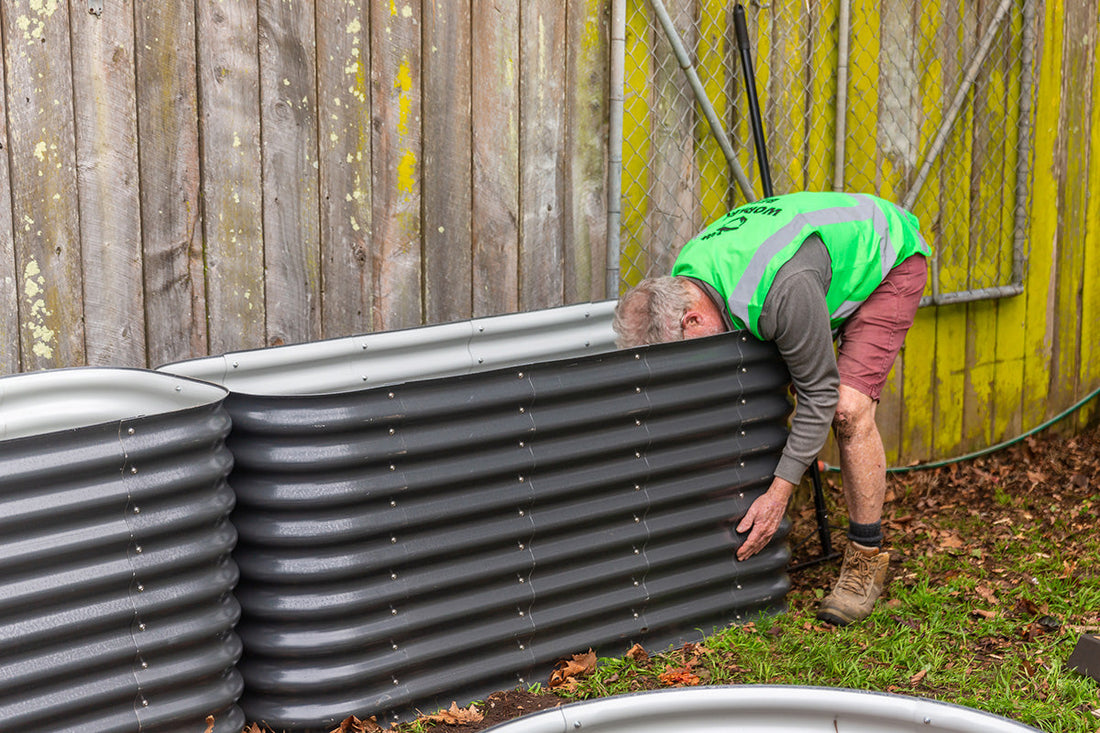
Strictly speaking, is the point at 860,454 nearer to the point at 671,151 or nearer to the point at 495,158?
the point at 671,151

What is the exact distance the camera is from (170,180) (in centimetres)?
363

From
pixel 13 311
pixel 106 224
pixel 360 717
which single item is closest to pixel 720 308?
pixel 360 717

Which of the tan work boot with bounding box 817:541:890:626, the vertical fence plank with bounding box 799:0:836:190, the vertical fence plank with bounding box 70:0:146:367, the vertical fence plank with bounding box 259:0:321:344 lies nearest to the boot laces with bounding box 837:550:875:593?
the tan work boot with bounding box 817:541:890:626

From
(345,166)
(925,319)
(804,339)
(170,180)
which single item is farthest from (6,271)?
(925,319)

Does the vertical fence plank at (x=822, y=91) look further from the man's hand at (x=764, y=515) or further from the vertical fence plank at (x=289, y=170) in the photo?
the vertical fence plank at (x=289, y=170)

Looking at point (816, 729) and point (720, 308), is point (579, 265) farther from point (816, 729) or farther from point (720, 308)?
point (816, 729)

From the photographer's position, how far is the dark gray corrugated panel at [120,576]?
105 inches

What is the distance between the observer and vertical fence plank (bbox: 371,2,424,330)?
3.96 m

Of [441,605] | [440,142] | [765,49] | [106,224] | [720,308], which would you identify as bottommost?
[441,605]

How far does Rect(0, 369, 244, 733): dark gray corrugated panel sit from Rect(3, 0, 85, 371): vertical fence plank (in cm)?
45

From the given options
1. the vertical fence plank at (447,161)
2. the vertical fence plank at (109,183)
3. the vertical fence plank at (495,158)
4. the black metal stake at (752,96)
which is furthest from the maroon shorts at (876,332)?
the vertical fence plank at (109,183)

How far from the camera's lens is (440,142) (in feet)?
13.5

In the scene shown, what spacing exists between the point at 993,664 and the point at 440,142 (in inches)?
99.4

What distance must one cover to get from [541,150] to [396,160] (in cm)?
58
